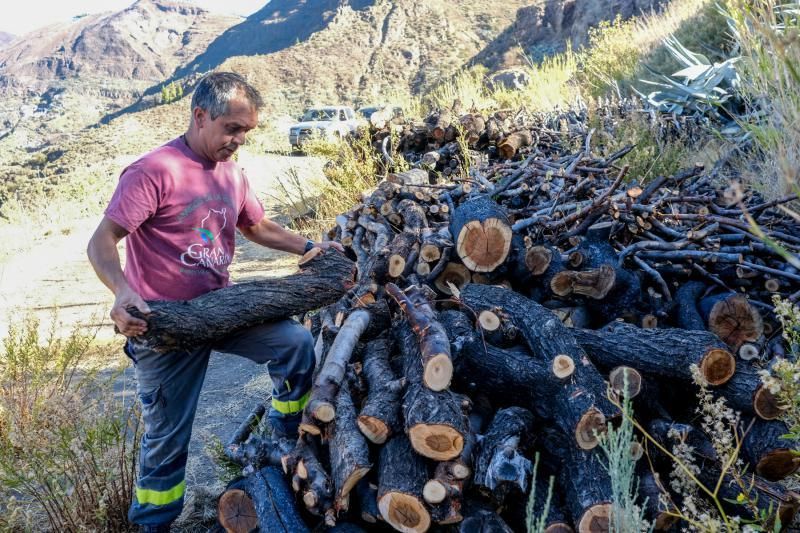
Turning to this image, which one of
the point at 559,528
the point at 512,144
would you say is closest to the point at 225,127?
the point at 559,528

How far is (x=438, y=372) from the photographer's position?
2.50 metres

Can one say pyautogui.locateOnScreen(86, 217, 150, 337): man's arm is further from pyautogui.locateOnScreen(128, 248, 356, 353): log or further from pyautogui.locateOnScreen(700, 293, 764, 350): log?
pyautogui.locateOnScreen(700, 293, 764, 350): log

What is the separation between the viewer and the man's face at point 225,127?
2.66m

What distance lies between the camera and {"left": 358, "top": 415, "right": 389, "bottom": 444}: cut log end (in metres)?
2.53

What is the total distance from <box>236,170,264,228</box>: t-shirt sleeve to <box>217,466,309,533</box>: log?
1.32m

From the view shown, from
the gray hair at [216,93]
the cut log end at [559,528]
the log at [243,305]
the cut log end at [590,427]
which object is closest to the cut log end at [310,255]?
the log at [243,305]

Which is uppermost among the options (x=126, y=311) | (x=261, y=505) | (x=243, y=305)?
(x=126, y=311)

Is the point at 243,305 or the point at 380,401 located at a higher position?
the point at 243,305

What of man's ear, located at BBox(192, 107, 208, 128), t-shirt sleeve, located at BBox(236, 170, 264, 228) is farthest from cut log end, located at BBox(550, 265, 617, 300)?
man's ear, located at BBox(192, 107, 208, 128)

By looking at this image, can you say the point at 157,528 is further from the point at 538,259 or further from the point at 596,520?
the point at 538,259

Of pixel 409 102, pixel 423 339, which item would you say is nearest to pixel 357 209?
pixel 423 339

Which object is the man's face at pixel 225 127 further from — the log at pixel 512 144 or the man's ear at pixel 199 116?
the log at pixel 512 144

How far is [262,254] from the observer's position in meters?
8.98

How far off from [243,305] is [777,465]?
2.44 meters
